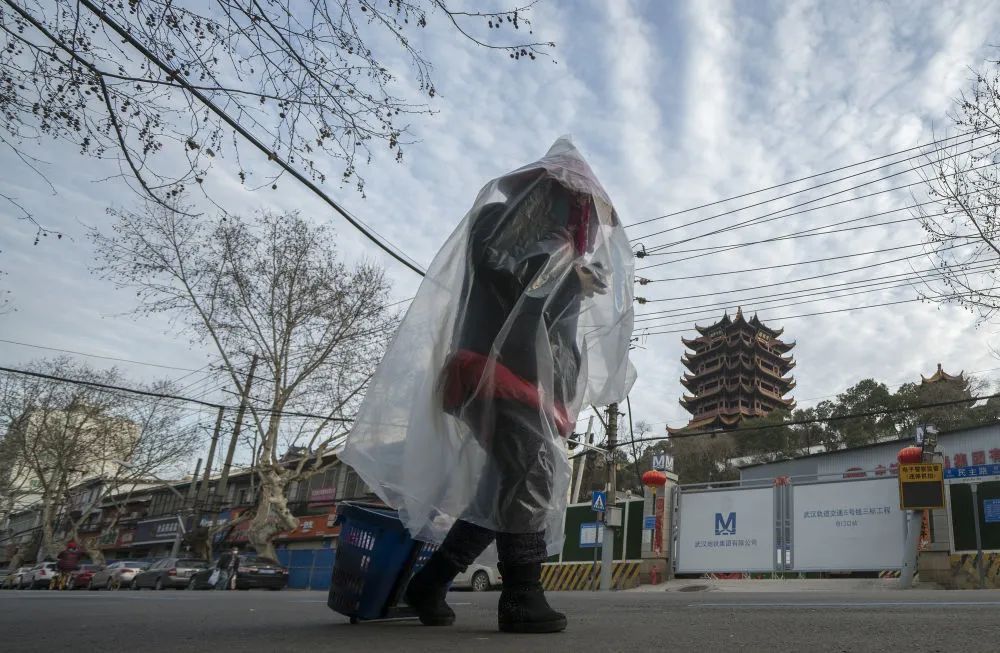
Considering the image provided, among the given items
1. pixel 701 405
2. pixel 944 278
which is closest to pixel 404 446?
pixel 944 278

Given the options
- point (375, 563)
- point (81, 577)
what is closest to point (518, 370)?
point (375, 563)

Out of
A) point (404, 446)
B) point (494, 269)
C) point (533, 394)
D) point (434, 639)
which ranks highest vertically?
point (494, 269)

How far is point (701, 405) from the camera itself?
51938 mm

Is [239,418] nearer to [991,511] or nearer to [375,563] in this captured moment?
[991,511]

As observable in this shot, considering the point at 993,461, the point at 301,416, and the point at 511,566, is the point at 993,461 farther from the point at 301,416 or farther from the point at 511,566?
the point at 511,566

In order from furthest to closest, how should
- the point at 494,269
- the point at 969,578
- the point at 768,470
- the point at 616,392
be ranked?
the point at 768,470 < the point at 969,578 < the point at 616,392 < the point at 494,269

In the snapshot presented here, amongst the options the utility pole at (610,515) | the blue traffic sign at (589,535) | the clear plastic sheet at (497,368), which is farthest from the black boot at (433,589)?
the blue traffic sign at (589,535)

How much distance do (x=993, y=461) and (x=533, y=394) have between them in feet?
83.3

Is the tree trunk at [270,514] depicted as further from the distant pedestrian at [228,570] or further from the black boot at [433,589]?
the black boot at [433,589]

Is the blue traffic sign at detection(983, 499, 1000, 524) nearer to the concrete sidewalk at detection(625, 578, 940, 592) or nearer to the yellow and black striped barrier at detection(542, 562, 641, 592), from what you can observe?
the concrete sidewalk at detection(625, 578, 940, 592)

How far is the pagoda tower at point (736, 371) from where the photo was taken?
4878 centimetres

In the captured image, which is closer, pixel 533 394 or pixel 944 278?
pixel 533 394

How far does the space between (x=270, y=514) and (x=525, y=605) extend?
20254 millimetres

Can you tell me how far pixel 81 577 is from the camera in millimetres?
23828
